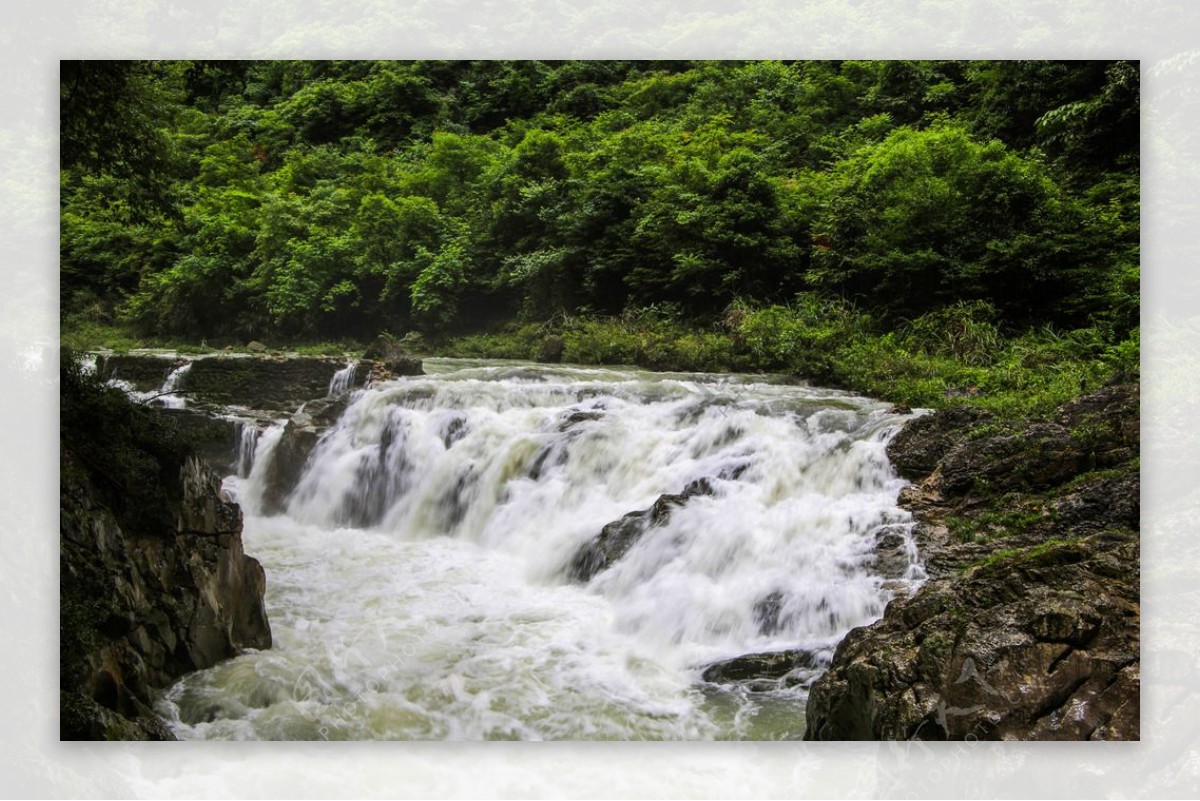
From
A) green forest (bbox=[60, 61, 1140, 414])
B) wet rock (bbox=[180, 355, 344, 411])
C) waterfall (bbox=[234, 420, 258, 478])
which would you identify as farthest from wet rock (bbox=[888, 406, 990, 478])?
waterfall (bbox=[234, 420, 258, 478])

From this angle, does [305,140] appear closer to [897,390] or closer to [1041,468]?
[897,390]

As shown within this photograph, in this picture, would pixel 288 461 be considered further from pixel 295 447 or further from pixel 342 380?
pixel 342 380

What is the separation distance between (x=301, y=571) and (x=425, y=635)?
0.76 metres

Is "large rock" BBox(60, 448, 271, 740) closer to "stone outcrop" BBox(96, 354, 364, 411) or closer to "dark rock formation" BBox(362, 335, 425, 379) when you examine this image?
"stone outcrop" BBox(96, 354, 364, 411)

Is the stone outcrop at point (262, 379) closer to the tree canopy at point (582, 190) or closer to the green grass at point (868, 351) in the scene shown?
the tree canopy at point (582, 190)

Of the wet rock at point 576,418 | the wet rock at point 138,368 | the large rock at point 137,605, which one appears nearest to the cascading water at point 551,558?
the wet rock at point 576,418

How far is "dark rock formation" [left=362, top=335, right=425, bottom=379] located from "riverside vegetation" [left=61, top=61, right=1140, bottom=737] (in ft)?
0.23

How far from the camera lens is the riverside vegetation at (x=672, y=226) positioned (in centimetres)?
443

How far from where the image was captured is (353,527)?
5.05 metres

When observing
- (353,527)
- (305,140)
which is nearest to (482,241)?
(305,140)

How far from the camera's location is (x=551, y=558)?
15.4 feet

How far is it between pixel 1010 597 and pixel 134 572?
367 cm

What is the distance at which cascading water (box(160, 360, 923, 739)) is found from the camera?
408cm

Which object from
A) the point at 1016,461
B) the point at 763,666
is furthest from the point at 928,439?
the point at 763,666
